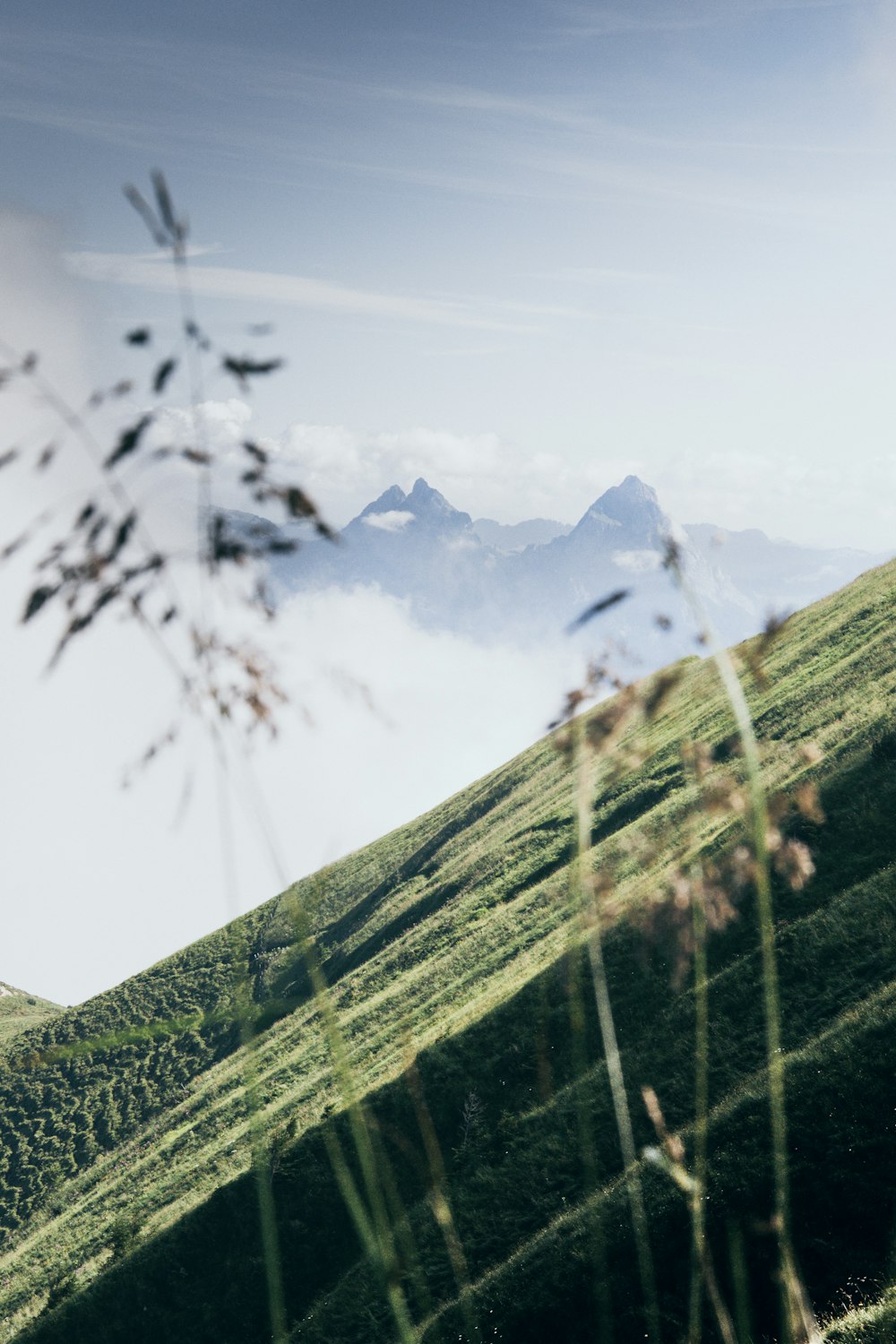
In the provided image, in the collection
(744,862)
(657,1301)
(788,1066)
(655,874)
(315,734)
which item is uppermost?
(315,734)

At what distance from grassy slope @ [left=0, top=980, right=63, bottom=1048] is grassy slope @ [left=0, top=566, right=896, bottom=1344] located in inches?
1311

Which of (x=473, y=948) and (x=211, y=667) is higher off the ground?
(x=211, y=667)

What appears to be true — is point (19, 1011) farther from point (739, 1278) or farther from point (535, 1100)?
point (739, 1278)

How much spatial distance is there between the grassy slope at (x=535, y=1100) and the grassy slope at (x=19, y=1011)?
33.3 m

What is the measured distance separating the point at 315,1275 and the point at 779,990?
46.0 feet

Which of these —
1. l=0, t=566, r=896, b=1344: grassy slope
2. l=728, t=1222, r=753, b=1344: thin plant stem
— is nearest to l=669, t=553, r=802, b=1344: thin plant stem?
l=0, t=566, r=896, b=1344: grassy slope

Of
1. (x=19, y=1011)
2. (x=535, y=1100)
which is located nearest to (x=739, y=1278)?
(x=535, y=1100)

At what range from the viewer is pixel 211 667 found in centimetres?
388

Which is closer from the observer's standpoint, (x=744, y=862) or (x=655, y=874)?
(x=744, y=862)

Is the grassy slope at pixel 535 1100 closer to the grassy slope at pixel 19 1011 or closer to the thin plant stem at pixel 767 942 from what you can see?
the thin plant stem at pixel 767 942

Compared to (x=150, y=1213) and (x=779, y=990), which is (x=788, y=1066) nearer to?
(x=779, y=990)

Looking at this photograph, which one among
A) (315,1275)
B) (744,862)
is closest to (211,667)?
(744,862)

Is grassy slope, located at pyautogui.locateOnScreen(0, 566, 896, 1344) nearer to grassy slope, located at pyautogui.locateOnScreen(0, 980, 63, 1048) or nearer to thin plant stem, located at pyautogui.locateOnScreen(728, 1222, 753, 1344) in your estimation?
thin plant stem, located at pyautogui.locateOnScreen(728, 1222, 753, 1344)

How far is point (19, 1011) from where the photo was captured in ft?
301
